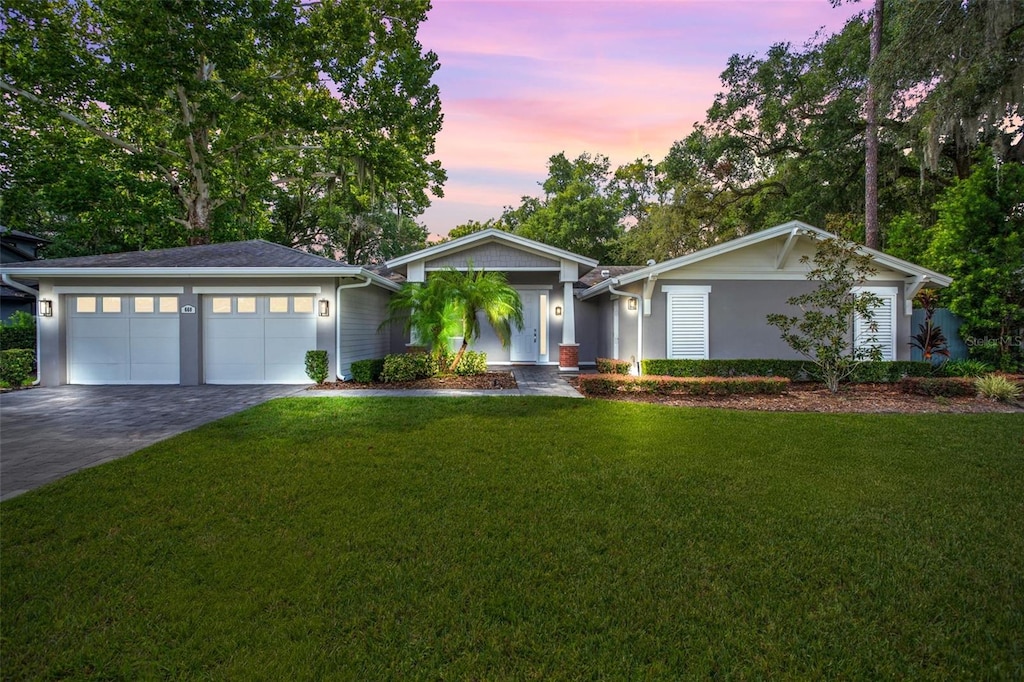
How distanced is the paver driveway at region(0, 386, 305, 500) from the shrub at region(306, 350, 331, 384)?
1.47ft

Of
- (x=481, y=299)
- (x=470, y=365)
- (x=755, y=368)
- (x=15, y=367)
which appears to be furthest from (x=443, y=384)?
(x=15, y=367)

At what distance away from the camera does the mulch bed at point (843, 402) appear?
8.62m

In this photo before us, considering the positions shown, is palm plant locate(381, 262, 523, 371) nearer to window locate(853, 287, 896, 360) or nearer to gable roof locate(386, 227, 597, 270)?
gable roof locate(386, 227, 597, 270)

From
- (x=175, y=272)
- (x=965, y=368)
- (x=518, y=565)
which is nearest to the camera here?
(x=518, y=565)

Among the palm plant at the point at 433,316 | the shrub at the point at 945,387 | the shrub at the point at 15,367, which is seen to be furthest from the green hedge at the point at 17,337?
the shrub at the point at 945,387

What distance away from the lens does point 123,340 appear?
11391 millimetres

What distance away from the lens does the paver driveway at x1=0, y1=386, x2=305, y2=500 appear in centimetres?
523

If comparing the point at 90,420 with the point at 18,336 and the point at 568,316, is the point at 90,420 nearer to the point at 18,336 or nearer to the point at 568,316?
the point at 18,336

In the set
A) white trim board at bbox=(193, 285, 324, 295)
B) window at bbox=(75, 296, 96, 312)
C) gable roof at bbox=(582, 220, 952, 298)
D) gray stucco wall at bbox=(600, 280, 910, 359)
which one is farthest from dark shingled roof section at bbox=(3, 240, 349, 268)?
gray stucco wall at bbox=(600, 280, 910, 359)

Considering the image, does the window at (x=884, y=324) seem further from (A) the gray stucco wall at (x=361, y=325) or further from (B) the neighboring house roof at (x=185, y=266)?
(A) the gray stucco wall at (x=361, y=325)

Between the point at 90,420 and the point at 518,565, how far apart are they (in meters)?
7.87

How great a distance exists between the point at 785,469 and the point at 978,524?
1546 millimetres

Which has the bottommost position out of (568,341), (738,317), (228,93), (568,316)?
(568,341)

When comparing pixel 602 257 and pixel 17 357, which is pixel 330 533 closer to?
pixel 17 357
